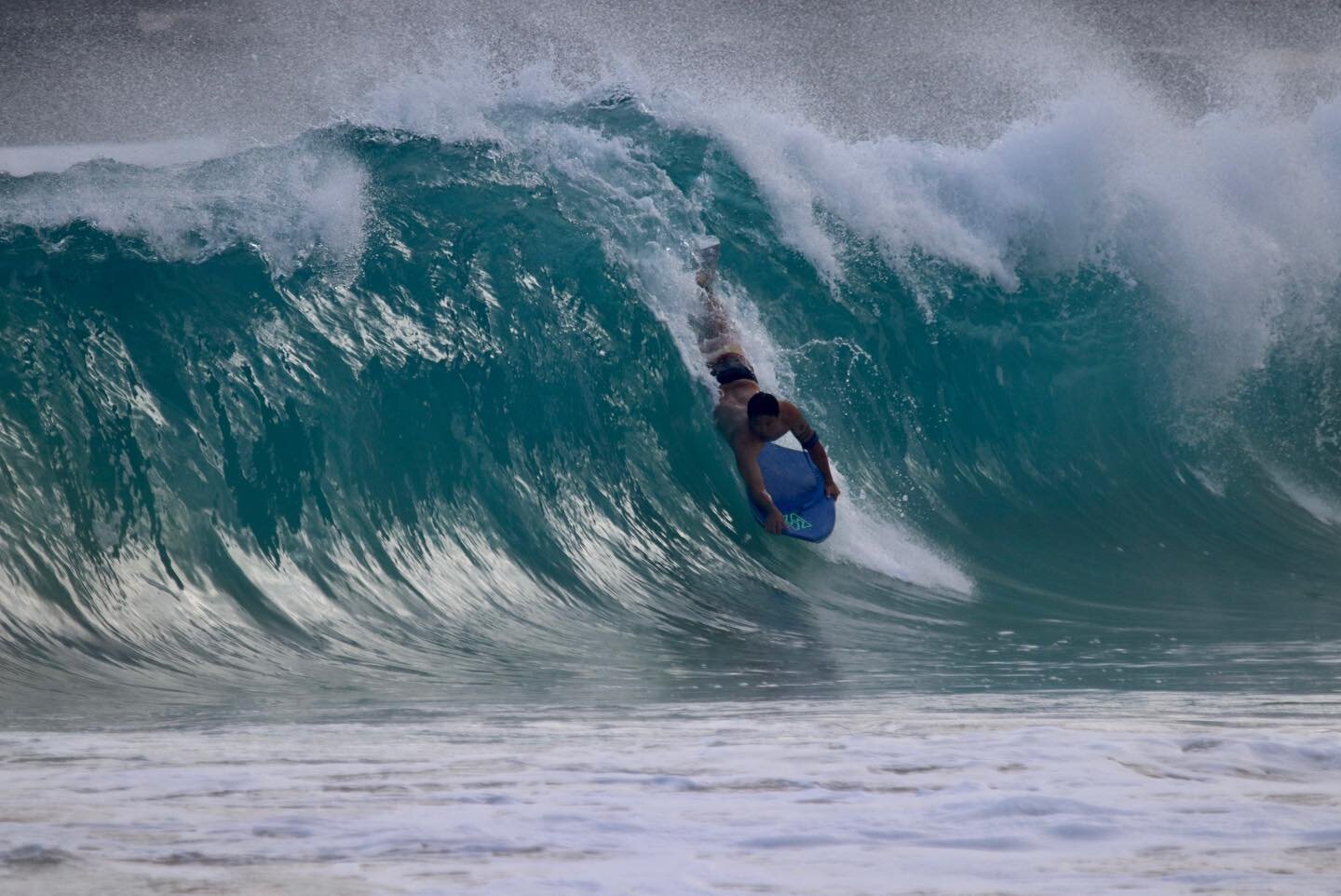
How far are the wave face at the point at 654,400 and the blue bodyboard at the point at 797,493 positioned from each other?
0.27 m

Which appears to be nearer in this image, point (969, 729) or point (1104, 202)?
point (969, 729)

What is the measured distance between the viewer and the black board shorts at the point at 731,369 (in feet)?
26.0

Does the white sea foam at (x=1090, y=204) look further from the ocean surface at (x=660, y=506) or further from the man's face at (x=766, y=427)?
the man's face at (x=766, y=427)

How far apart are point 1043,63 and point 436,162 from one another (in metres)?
8.51

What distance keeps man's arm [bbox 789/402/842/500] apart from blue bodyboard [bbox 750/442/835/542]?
0.08m

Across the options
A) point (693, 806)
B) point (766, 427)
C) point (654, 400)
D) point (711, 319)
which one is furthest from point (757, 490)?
point (693, 806)

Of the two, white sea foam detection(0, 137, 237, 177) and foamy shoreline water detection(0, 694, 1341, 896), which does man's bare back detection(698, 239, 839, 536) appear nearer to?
foamy shoreline water detection(0, 694, 1341, 896)

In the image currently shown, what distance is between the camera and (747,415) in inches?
278

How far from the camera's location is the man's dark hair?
6.86m

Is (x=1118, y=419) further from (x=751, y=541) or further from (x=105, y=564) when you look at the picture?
(x=105, y=564)

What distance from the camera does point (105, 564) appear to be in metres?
5.63

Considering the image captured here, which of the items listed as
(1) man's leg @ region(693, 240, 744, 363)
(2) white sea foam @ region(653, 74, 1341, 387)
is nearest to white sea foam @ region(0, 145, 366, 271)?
(1) man's leg @ region(693, 240, 744, 363)

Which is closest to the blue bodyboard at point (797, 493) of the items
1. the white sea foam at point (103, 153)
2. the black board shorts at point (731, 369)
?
the black board shorts at point (731, 369)

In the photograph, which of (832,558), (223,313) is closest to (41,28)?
(223,313)
